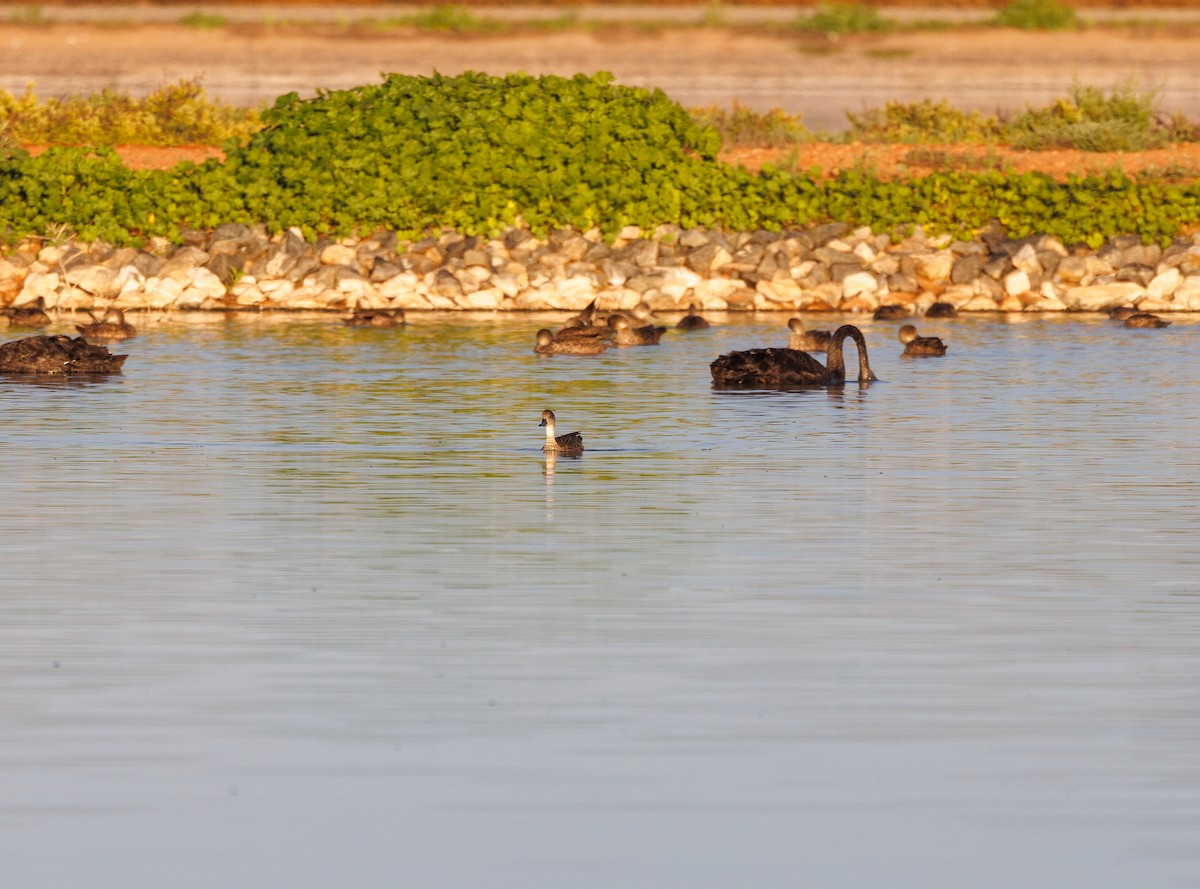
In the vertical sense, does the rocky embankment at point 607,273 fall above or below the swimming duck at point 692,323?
above

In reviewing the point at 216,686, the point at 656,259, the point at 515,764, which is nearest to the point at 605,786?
the point at 515,764

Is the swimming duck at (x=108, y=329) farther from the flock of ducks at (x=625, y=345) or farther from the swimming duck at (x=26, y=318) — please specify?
the swimming duck at (x=26, y=318)

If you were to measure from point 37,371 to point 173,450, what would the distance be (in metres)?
6.83

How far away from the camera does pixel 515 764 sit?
9.09 m

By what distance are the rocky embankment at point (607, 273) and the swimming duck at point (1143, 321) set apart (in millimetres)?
2970

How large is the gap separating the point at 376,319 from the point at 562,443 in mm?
13089

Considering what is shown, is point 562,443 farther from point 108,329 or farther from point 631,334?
point 108,329

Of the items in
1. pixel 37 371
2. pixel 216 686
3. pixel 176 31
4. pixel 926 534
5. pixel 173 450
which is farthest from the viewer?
pixel 176 31

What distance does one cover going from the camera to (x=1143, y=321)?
31.4 metres

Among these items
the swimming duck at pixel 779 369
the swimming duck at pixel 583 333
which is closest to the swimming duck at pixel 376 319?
the swimming duck at pixel 583 333

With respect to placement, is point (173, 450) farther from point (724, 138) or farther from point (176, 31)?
point (176, 31)

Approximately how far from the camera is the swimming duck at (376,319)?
31.6 m

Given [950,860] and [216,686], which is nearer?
[950,860]

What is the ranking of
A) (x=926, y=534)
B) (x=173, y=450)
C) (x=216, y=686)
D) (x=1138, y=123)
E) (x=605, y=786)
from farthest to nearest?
(x=1138, y=123) → (x=173, y=450) → (x=926, y=534) → (x=216, y=686) → (x=605, y=786)
